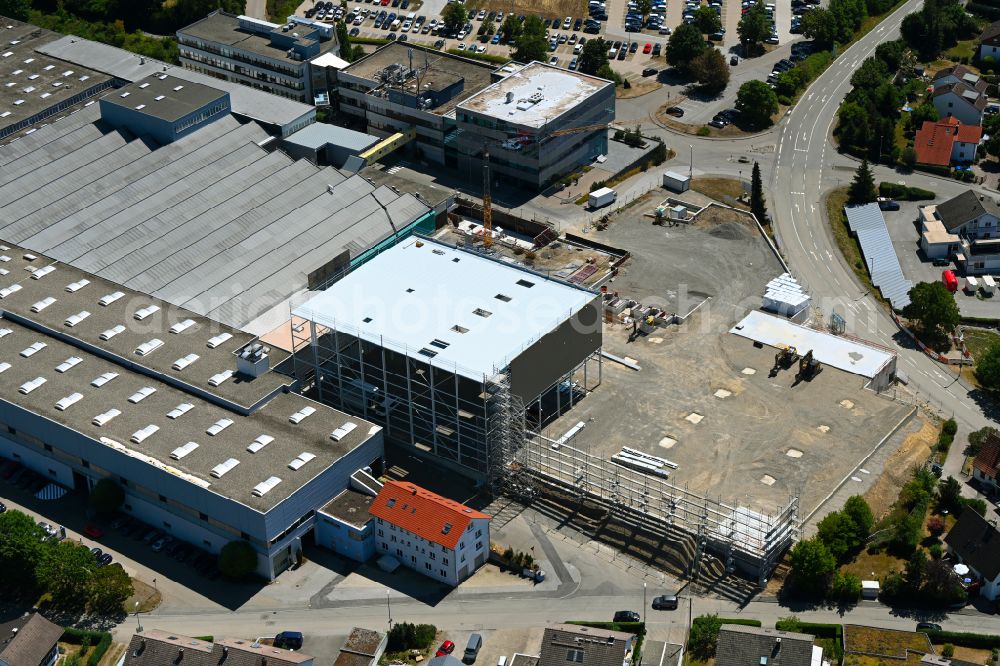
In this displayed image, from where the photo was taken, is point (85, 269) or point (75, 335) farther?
point (85, 269)

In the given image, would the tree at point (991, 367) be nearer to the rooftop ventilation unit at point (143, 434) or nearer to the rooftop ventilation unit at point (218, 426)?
the rooftop ventilation unit at point (218, 426)

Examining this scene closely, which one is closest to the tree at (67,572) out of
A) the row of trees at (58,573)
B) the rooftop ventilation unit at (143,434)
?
the row of trees at (58,573)

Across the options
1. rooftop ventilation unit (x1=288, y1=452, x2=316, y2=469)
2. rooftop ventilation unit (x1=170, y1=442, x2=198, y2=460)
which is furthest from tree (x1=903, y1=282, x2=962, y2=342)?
rooftop ventilation unit (x1=170, y1=442, x2=198, y2=460)

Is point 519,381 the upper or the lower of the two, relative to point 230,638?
upper

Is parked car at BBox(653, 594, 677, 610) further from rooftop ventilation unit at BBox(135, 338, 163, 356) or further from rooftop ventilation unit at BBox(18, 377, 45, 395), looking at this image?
rooftop ventilation unit at BBox(18, 377, 45, 395)

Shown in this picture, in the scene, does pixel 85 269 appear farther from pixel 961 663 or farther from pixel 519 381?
pixel 961 663

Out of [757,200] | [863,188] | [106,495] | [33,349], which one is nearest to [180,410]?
[106,495]

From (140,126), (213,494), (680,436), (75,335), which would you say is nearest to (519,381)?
(680,436)
